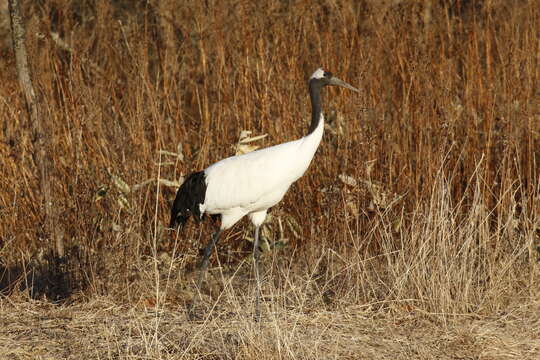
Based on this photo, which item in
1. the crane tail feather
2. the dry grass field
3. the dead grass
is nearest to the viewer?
the dead grass

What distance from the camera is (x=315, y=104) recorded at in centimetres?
423

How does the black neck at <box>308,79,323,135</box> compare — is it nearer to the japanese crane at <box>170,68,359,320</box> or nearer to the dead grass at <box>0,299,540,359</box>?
the japanese crane at <box>170,68,359,320</box>

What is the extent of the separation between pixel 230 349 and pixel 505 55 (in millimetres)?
2676

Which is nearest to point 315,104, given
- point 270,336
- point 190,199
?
point 190,199

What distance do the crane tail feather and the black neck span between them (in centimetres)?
66

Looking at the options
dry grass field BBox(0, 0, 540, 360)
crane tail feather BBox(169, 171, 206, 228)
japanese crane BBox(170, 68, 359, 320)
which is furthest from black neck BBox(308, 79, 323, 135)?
crane tail feather BBox(169, 171, 206, 228)

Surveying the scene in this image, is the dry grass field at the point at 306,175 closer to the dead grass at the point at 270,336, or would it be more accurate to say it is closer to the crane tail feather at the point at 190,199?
the dead grass at the point at 270,336

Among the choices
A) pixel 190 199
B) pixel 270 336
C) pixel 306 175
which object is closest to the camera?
pixel 270 336

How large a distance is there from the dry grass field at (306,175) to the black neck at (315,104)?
0.33 metres

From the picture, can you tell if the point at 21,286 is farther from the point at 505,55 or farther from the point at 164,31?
the point at 505,55

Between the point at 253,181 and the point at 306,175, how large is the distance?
851mm

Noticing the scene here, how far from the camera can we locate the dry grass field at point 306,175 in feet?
13.3

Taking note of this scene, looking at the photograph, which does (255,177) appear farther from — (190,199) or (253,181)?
(190,199)

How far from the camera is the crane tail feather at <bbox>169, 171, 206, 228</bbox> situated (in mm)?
4387
